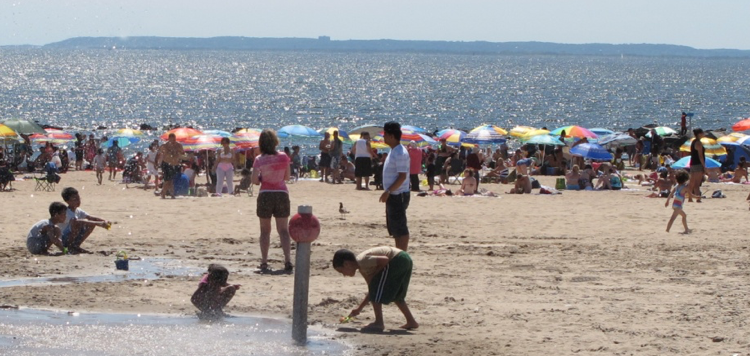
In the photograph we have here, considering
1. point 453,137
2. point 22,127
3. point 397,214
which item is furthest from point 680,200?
point 22,127

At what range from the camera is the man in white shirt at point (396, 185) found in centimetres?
902

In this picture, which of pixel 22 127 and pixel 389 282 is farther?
pixel 22 127

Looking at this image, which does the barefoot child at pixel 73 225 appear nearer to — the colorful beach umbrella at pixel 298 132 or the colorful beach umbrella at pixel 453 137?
the colorful beach umbrella at pixel 298 132

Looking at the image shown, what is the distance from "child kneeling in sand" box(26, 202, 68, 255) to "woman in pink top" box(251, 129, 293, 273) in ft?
6.55

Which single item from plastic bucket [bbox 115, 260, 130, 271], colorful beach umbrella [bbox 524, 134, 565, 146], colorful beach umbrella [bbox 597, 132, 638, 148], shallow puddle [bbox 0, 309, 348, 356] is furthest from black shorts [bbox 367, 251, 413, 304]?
colorful beach umbrella [bbox 597, 132, 638, 148]

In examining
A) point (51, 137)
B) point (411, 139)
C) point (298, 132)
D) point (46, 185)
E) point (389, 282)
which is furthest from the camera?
point (51, 137)

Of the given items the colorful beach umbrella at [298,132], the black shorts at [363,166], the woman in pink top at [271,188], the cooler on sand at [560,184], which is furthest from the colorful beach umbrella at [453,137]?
the woman in pink top at [271,188]

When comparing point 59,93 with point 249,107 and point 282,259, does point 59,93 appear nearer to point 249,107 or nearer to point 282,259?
point 249,107

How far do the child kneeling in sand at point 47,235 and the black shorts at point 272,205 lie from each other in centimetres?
201

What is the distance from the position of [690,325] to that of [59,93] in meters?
91.0

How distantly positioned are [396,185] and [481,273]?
134 cm

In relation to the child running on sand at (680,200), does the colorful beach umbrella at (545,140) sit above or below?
below

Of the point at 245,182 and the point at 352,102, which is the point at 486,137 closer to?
the point at 245,182

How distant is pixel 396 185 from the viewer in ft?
29.6
